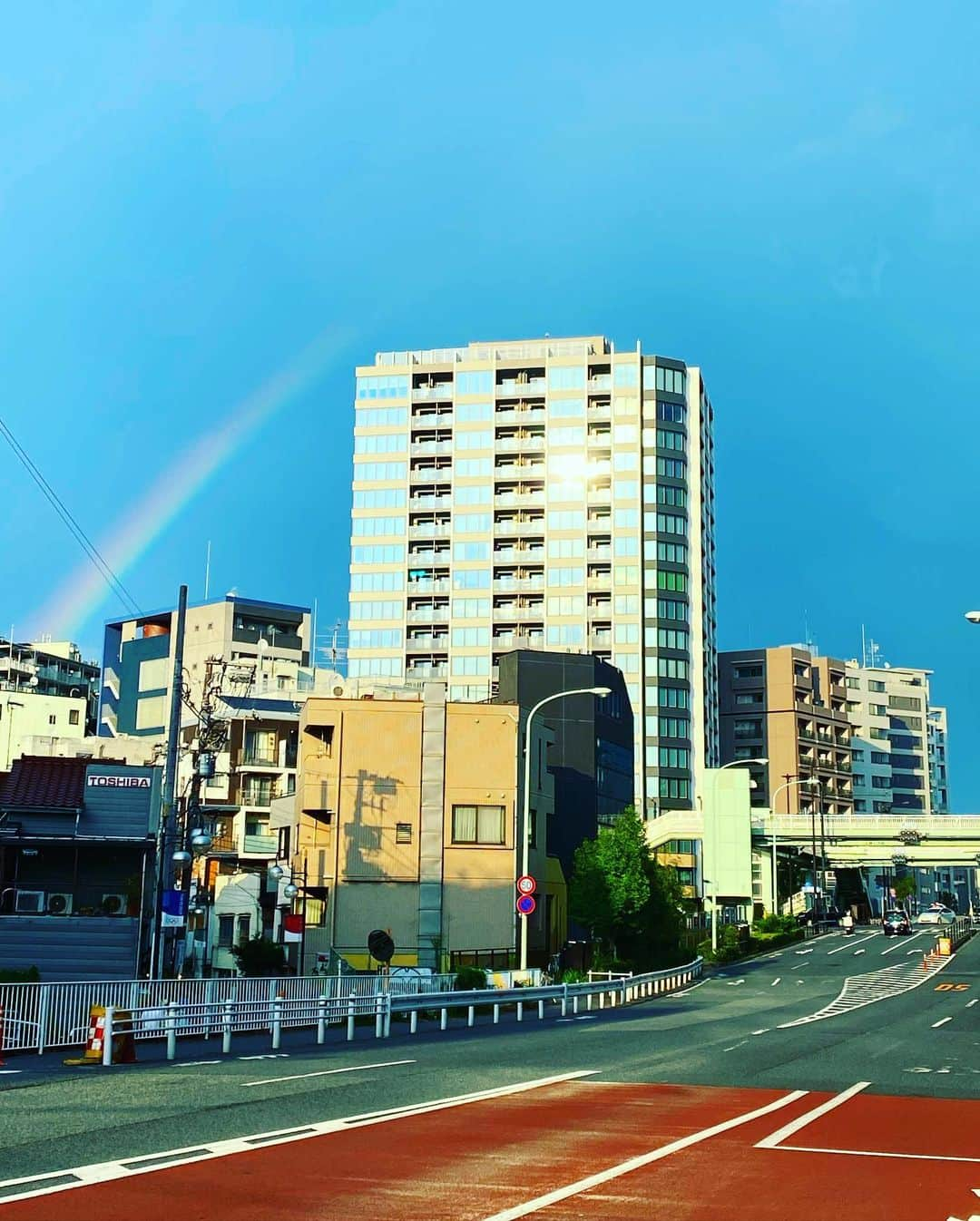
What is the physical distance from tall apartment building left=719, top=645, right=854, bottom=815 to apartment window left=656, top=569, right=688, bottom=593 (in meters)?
28.9

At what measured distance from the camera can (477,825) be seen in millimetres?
63219

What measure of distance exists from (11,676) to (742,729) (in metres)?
83.1

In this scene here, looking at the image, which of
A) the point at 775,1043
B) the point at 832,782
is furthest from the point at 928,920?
the point at 775,1043

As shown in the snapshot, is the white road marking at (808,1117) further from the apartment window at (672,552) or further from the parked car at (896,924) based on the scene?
the apartment window at (672,552)

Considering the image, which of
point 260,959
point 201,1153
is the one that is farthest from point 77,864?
point 201,1153

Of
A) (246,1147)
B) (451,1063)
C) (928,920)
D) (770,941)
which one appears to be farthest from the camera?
(928,920)

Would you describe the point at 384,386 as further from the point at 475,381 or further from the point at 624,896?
the point at 624,896

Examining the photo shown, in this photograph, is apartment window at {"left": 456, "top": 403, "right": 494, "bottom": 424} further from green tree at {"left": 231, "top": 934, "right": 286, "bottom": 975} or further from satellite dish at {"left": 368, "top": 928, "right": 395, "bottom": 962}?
green tree at {"left": 231, "top": 934, "right": 286, "bottom": 975}

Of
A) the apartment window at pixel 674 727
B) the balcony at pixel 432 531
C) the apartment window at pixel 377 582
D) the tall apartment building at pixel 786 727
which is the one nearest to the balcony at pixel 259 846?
the apartment window at pixel 377 582

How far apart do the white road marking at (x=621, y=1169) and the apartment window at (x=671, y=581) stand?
118m

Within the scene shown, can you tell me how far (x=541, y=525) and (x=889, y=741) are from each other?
2870 inches

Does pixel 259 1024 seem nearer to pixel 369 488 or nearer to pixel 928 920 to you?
pixel 928 920

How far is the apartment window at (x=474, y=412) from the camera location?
458 ft

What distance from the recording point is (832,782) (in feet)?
542
